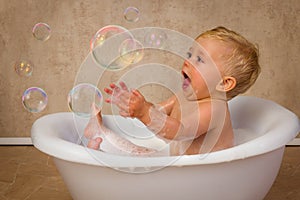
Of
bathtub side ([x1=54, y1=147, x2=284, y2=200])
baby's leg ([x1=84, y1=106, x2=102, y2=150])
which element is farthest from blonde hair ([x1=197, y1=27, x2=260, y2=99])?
baby's leg ([x1=84, y1=106, x2=102, y2=150])

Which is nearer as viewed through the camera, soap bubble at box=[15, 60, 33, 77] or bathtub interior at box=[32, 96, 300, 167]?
bathtub interior at box=[32, 96, 300, 167]

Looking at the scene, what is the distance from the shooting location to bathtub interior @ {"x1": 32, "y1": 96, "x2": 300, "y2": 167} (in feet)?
4.76

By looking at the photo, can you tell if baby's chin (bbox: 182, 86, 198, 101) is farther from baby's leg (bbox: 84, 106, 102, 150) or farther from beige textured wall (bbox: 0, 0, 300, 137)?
beige textured wall (bbox: 0, 0, 300, 137)

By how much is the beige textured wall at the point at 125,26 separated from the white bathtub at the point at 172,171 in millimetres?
1040

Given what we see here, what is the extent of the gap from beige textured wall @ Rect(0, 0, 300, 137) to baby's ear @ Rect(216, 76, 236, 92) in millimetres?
981

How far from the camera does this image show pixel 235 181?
1.59m

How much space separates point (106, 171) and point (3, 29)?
1.48 m

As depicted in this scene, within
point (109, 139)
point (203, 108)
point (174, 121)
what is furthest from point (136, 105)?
point (109, 139)

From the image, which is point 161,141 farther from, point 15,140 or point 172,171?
point 15,140

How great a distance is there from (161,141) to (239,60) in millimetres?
569

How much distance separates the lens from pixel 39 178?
7.34ft

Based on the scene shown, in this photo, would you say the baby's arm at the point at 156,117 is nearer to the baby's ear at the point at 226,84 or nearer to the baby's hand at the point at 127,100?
the baby's hand at the point at 127,100

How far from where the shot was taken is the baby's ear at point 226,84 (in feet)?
5.63

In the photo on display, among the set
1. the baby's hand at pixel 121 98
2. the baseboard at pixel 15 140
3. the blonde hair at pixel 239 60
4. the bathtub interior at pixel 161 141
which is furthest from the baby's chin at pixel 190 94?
the baseboard at pixel 15 140
